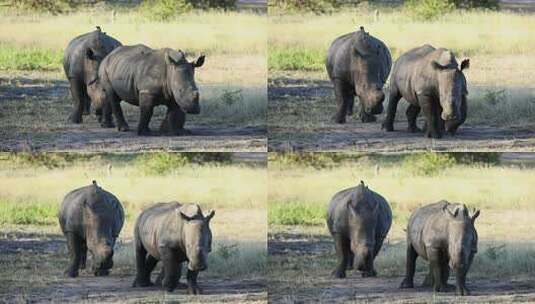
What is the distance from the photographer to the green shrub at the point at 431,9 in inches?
887

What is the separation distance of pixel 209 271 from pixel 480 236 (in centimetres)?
252

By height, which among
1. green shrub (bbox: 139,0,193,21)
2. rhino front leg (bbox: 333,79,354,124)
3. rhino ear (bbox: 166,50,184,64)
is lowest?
rhino front leg (bbox: 333,79,354,124)

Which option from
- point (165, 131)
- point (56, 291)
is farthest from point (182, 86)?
point (56, 291)

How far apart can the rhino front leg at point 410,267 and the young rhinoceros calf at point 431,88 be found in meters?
1.05

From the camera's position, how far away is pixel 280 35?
22.5 meters

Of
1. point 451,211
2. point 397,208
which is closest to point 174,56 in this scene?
point 397,208

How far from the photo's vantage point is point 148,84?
70.0 feet

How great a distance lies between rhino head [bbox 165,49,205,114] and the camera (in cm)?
2112

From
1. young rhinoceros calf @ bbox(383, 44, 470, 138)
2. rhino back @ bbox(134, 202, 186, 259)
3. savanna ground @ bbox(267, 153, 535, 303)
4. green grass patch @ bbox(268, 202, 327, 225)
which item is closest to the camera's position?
rhino back @ bbox(134, 202, 186, 259)

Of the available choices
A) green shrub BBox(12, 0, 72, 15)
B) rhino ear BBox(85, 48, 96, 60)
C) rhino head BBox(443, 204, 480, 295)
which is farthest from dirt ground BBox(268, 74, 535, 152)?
green shrub BBox(12, 0, 72, 15)

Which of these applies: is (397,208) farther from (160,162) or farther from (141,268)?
(141,268)

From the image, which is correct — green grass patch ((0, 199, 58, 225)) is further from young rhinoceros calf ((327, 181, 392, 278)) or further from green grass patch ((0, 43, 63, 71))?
young rhinoceros calf ((327, 181, 392, 278))

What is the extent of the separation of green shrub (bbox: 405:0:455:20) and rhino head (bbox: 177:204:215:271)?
330 cm

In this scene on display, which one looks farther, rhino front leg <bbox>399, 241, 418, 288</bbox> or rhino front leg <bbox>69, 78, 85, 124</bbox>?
rhino front leg <bbox>69, 78, 85, 124</bbox>
